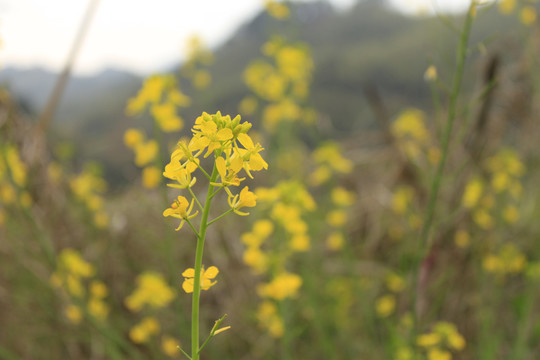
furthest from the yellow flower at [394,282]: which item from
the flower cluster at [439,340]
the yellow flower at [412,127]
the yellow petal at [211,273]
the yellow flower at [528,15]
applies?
the yellow petal at [211,273]

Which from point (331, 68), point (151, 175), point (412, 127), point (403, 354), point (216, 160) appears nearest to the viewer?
point (216, 160)

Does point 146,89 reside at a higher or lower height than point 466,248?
higher

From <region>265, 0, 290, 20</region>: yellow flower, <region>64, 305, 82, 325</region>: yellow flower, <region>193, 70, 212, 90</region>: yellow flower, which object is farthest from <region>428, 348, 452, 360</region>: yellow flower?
<region>193, 70, 212, 90</region>: yellow flower

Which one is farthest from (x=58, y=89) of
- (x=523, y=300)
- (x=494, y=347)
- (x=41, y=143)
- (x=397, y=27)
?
(x=397, y=27)

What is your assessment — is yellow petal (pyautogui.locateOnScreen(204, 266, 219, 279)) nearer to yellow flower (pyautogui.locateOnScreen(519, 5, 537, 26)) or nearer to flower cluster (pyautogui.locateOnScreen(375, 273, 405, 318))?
flower cluster (pyautogui.locateOnScreen(375, 273, 405, 318))

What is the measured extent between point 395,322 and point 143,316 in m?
2.07

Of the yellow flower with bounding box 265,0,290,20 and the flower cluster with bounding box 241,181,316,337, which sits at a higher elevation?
the yellow flower with bounding box 265,0,290,20

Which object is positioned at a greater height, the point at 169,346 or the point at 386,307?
the point at 386,307

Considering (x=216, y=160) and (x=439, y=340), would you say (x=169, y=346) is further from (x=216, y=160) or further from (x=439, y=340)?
(x=216, y=160)

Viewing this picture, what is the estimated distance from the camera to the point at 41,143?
344 cm

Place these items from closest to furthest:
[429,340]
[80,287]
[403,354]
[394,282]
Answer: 1. [429,340]
2. [403,354]
3. [80,287]
4. [394,282]

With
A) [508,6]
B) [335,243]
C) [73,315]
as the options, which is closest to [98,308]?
[73,315]

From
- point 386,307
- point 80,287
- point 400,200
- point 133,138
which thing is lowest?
point 386,307

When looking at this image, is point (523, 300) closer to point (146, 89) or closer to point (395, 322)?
point (395, 322)
